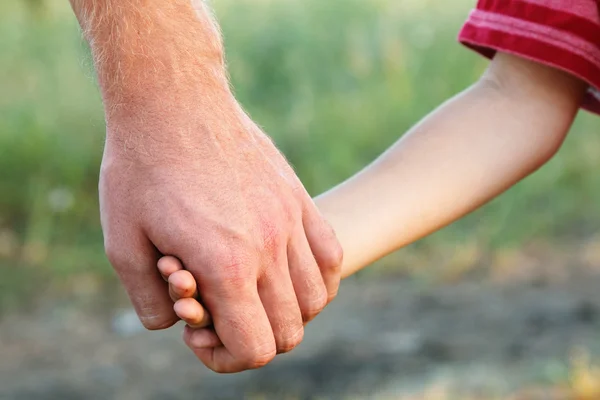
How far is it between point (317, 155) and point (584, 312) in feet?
4.61

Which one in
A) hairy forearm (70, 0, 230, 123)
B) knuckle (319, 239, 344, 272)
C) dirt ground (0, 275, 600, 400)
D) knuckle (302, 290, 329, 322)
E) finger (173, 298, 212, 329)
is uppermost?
hairy forearm (70, 0, 230, 123)

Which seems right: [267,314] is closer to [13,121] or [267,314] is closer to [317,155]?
[317,155]

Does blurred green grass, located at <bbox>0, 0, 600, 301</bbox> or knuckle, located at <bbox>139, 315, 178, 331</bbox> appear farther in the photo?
blurred green grass, located at <bbox>0, 0, 600, 301</bbox>

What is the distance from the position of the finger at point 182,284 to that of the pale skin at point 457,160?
30cm

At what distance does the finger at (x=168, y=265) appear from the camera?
3.83 feet

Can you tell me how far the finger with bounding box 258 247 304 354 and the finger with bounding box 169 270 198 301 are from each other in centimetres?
10

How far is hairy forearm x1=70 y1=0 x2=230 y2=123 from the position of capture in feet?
3.97

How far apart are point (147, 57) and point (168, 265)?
266 mm

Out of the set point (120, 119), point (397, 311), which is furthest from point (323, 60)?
point (120, 119)

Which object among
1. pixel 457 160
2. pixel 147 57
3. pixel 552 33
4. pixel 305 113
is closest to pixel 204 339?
pixel 147 57

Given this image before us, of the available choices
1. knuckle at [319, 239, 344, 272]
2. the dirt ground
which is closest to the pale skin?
knuckle at [319, 239, 344, 272]

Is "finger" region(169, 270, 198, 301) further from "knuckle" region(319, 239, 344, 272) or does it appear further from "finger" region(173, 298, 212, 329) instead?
"knuckle" region(319, 239, 344, 272)

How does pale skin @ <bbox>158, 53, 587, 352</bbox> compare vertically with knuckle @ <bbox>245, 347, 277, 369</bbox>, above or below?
above

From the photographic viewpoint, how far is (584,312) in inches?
126
